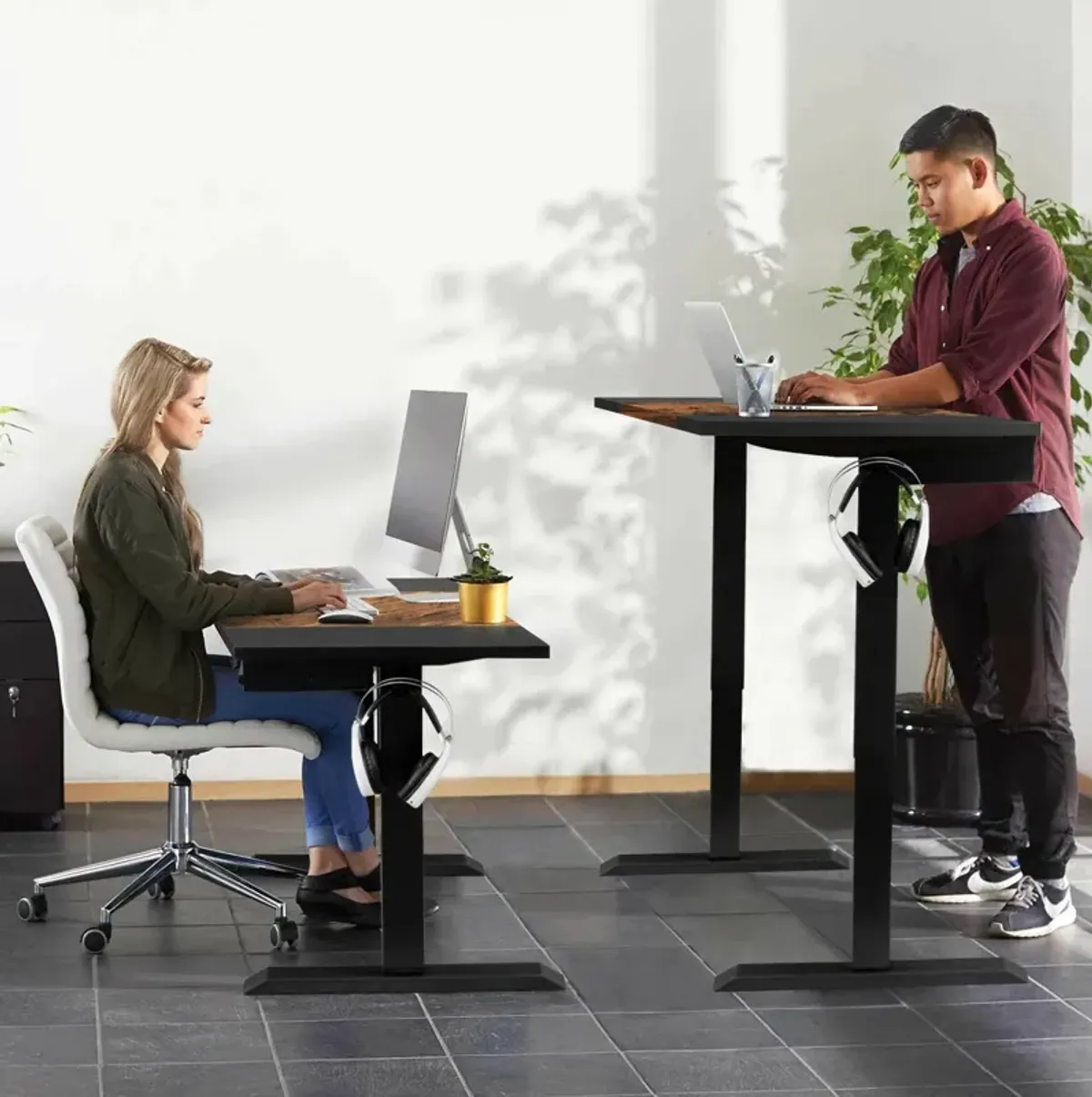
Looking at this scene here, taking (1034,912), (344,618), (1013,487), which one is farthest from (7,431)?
(1034,912)

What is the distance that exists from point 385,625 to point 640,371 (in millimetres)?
2082

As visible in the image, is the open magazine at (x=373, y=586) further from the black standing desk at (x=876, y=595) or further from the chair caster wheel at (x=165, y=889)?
the chair caster wheel at (x=165, y=889)

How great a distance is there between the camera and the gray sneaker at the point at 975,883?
4680mm

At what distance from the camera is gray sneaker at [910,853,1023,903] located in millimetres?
4680

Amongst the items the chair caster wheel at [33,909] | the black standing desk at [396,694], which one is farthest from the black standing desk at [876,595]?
the chair caster wheel at [33,909]

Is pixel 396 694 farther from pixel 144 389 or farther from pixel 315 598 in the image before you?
pixel 144 389

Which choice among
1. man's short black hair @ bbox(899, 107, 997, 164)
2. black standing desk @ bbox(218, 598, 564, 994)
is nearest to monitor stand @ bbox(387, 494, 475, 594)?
black standing desk @ bbox(218, 598, 564, 994)

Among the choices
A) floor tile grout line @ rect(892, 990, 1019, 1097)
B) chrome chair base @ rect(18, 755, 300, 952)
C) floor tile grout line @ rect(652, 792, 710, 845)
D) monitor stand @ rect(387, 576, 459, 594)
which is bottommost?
floor tile grout line @ rect(892, 990, 1019, 1097)

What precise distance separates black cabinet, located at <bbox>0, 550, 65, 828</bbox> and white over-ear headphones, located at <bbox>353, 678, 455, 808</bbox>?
1.70m

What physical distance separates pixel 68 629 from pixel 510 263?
2025mm

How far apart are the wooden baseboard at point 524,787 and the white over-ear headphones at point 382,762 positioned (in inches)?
77.3

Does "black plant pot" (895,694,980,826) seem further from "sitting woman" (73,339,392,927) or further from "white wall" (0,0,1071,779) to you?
"sitting woman" (73,339,392,927)

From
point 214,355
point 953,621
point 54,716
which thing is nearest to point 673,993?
point 953,621

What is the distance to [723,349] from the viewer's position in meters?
4.06
